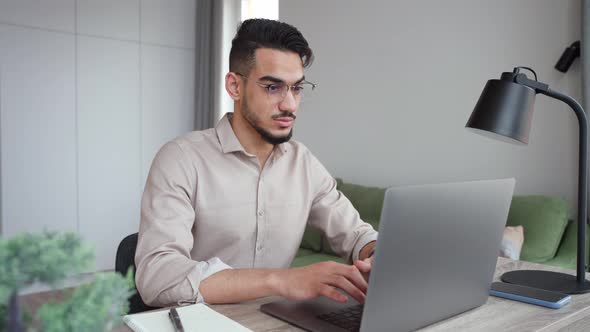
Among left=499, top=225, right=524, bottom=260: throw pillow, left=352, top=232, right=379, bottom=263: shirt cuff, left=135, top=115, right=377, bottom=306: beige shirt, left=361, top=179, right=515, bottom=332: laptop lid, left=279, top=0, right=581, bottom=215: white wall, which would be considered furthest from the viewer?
left=279, top=0, right=581, bottom=215: white wall

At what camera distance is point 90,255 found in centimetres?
32

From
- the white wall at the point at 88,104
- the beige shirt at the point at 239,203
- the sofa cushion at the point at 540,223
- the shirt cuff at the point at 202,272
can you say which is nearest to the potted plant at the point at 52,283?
the shirt cuff at the point at 202,272

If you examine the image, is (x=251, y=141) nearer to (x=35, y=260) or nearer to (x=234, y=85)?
(x=234, y=85)

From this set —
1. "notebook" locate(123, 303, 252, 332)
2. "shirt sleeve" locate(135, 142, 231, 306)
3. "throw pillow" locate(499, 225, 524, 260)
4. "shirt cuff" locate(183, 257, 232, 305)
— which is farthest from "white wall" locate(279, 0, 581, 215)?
"notebook" locate(123, 303, 252, 332)

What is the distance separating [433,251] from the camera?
0.89 metres

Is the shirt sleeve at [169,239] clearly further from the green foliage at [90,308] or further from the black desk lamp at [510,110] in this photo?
the green foliage at [90,308]

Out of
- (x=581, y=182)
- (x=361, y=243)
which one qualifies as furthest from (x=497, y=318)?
(x=361, y=243)

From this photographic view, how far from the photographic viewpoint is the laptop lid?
806 millimetres

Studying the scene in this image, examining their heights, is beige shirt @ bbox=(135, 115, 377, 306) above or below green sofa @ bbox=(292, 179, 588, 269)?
above

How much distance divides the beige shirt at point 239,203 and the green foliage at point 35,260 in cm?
98

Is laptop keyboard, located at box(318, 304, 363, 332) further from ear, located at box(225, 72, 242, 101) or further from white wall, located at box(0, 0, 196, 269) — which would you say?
white wall, located at box(0, 0, 196, 269)

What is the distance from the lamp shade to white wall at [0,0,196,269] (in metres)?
3.26

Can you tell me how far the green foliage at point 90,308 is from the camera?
11.9 inches

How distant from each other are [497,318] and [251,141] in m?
0.91
